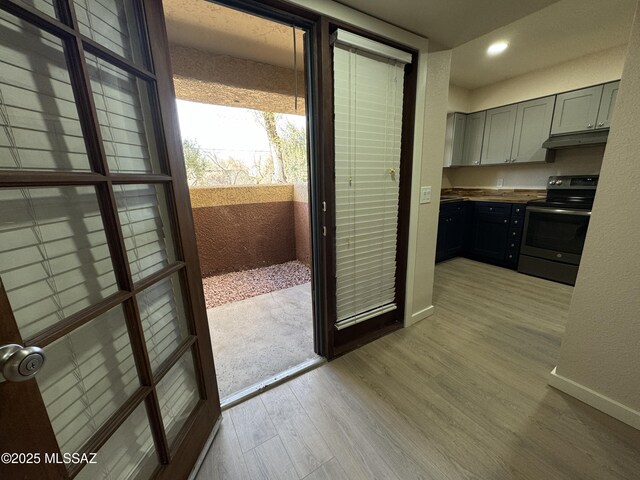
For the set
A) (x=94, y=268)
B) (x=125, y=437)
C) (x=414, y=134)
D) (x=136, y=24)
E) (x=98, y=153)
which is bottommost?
(x=125, y=437)

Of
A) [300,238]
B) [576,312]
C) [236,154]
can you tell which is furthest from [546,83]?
[236,154]

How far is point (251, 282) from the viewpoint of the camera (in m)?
3.11

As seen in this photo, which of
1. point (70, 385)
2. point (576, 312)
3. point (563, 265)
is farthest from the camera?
point (563, 265)

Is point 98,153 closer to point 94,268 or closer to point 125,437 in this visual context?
point 94,268

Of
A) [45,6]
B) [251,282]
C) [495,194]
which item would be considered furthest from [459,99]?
[45,6]

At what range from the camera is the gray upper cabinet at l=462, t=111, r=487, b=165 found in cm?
367

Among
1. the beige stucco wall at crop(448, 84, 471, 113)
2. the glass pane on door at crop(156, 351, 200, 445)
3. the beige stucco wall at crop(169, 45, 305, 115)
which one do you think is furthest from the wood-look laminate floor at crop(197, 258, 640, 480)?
the beige stucco wall at crop(448, 84, 471, 113)

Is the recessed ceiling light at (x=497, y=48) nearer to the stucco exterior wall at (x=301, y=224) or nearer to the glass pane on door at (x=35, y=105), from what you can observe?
the stucco exterior wall at (x=301, y=224)

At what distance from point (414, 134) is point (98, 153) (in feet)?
5.58

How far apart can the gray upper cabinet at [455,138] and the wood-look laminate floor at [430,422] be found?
2.75 metres

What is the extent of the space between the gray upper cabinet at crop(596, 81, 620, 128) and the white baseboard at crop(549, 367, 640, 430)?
8.97 feet

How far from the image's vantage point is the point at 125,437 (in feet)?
2.66

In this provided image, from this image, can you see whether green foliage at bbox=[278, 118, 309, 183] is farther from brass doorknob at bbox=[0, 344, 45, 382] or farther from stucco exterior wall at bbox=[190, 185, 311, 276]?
brass doorknob at bbox=[0, 344, 45, 382]

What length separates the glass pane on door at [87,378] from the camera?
0.62 metres
